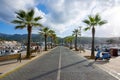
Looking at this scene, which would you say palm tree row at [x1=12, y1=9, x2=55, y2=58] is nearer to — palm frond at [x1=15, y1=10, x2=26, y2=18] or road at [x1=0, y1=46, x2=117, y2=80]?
palm frond at [x1=15, y1=10, x2=26, y2=18]

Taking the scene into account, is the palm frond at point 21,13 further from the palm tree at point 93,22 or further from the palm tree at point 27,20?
the palm tree at point 93,22

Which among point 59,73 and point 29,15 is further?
point 29,15

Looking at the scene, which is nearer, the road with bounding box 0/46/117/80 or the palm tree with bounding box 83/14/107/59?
the road with bounding box 0/46/117/80

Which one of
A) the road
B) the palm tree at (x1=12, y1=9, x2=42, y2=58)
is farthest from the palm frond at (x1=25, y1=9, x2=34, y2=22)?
the road

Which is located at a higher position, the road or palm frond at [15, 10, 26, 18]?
Answer: palm frond at [15, 10, 26, 18]

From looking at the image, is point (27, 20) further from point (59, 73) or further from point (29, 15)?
point (59, 73)

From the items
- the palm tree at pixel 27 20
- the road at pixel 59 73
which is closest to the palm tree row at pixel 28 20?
the palm tree at pixel 27 20

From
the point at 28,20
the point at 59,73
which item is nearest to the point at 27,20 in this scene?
the point at 28,20

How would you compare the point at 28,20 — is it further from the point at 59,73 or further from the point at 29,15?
the point at 59,73

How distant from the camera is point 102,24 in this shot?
3675cm

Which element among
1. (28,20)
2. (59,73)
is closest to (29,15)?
(28,20)

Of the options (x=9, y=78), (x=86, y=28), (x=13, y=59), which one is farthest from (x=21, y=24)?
(x=9, y=78)

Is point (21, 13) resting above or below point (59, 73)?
above

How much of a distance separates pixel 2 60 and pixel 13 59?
4.66 ft
